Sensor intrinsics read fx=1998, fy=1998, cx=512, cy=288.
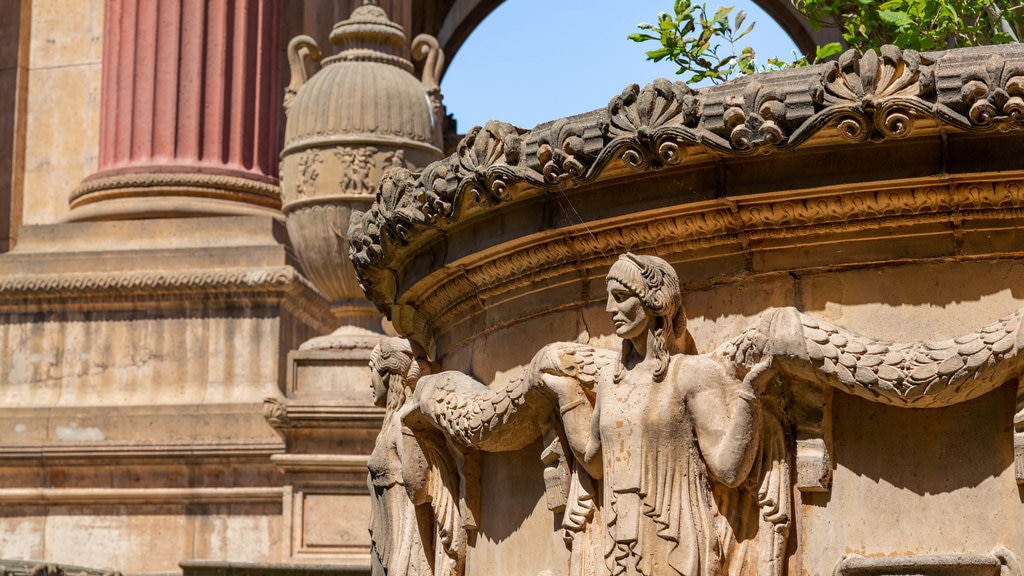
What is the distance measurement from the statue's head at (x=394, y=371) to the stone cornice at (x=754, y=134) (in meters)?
1.06

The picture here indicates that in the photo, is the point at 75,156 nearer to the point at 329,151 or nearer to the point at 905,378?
the point at 329,151

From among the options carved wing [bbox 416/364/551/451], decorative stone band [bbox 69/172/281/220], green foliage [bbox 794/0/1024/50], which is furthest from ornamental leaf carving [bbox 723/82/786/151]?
decorative stone band [bbox 69/172/281/220]

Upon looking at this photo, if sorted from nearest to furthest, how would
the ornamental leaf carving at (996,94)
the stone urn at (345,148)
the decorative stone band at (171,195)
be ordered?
the ornamental leaf carving at (996,94) < the stone urn at (345,148) < the decorative stone band at (171,195)

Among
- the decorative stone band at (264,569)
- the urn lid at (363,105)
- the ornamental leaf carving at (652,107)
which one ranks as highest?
the urn lid at (363,105)

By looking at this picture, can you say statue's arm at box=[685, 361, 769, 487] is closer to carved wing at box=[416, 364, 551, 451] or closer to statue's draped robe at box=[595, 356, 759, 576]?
statue's draped robe at box=[595, 356, 759, 576]

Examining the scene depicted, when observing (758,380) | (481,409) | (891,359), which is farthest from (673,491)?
(481,409)

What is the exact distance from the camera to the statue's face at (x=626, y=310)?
5.93 meters

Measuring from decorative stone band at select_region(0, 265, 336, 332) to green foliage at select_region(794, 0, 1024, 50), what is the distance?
8454 millimetres

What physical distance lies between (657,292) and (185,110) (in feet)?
49.3

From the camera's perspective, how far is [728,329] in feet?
20.3

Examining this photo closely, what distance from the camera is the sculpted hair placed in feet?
19.4

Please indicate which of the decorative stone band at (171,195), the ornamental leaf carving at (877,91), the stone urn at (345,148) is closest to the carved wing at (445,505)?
the ornamental leaf carving at (877,91)

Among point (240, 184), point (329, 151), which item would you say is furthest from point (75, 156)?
point (329, 151)

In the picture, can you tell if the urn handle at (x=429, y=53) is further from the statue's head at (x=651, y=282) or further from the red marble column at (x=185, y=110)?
the statue's head at (x=651, y=282)
